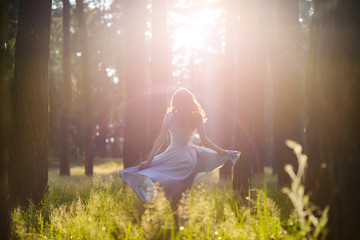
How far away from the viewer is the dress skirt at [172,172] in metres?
4.84

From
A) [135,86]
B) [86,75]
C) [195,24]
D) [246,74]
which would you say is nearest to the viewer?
[246,74]

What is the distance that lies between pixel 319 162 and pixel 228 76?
13.1 m

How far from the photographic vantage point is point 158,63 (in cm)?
995

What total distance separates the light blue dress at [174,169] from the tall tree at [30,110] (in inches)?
85.0

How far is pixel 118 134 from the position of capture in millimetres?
40188

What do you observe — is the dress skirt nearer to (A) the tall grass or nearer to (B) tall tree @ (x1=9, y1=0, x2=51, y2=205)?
(A) the tall grass

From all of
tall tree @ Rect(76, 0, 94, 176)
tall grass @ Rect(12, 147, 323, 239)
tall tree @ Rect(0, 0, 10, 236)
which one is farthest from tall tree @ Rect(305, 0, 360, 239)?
tall tree @ Rect(76, 0, 94, 176)

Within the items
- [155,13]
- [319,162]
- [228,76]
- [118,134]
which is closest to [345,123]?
[319,162]

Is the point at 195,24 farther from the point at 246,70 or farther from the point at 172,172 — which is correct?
the point at 172,172

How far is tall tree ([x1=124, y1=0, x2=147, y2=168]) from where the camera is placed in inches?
396

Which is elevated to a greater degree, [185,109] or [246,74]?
[246,74]

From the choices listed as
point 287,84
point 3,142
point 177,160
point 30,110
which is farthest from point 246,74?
point 3,142

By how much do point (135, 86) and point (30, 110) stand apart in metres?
4.30

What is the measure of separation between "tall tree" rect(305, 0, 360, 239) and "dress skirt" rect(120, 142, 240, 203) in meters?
2.26
